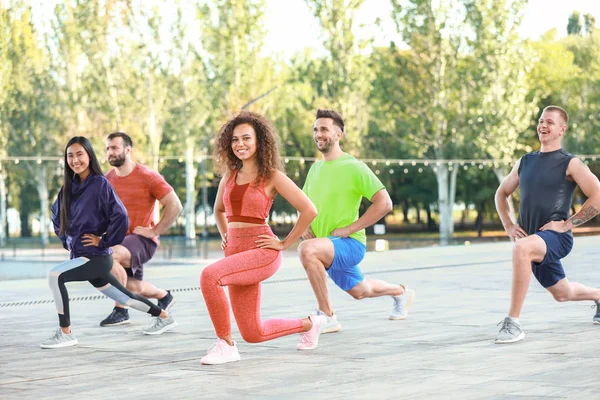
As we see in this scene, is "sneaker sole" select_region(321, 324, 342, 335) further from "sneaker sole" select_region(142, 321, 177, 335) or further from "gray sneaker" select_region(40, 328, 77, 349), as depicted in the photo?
"gray sneaker" select_region(40, 328, 77, 349)

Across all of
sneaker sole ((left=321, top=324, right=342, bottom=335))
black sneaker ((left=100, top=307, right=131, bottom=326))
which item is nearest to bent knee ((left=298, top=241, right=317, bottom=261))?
sneaker sole ((left=321, top=324, right=342, bottom=335))

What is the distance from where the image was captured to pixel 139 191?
10422 millimetres

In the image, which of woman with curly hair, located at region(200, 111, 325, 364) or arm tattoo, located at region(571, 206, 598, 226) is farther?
arm tattoo, located at region(571, 206, 598, 226)

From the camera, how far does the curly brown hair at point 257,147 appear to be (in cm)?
773

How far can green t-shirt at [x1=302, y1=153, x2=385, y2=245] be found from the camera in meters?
9.48

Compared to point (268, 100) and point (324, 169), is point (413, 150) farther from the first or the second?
point (324, 169)

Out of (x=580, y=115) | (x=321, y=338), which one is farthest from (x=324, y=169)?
(x=580, y=115)

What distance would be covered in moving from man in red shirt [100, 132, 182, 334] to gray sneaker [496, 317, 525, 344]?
9.96 feet

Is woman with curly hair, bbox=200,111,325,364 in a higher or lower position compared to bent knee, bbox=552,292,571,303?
higher

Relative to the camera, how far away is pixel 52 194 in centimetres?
7175

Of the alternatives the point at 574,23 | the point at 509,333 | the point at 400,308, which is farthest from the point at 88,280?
the point at 574,23

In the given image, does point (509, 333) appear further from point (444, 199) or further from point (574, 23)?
point (574, 23)

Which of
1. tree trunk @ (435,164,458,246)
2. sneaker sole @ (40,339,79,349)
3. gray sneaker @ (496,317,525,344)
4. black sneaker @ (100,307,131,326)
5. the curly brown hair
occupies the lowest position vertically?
tree trunk @ (435,164,458,246)

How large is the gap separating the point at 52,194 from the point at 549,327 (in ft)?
210
